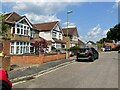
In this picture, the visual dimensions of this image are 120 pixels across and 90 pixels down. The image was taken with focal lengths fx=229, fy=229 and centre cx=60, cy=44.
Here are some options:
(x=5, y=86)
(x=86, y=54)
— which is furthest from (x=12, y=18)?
(x=5, y=86)

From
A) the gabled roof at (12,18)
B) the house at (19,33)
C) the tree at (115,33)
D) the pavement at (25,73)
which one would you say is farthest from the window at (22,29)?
the tree at (115,33)

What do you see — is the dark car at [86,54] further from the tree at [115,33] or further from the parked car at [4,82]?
the tree at [115,33]

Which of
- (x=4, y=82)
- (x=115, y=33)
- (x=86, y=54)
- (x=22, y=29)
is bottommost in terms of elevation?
(x=4, y=82)

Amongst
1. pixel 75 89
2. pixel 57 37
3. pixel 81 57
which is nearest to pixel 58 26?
pixel 57 37

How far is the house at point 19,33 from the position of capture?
3266 cm

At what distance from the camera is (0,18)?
16547 millimetres

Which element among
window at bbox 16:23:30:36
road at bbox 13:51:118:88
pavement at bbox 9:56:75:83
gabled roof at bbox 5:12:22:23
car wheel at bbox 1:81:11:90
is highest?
gabled roof at bbox 5:12:22:23

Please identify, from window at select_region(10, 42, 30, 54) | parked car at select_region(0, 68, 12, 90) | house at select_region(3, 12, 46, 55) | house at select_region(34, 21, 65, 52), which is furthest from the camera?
house at select_region(34, 21, 65, 52)

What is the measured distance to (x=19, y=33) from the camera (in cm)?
3453

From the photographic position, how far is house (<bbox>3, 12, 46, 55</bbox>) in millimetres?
32656

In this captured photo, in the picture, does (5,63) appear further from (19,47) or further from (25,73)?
(19,47)

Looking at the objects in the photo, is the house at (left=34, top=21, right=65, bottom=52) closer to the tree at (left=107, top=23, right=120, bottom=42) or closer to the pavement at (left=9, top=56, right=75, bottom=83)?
the pavement at (left=9, top=56, right=75, bottom=83)

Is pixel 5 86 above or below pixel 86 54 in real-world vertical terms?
below

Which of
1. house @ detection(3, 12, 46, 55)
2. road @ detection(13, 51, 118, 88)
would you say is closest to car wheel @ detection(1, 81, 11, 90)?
road @ detection(13, 51, 118, 88)
